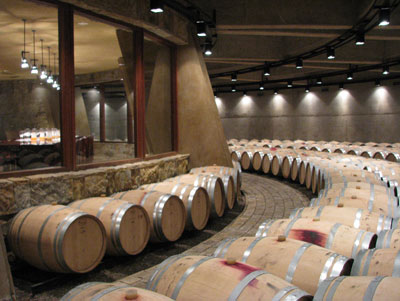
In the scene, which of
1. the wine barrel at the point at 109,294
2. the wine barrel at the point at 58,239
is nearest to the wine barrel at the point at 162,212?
the wine barrel at the point at 58,239

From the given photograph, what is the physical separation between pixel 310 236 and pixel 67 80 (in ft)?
13.2

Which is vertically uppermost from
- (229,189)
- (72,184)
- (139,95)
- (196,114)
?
(139,95)

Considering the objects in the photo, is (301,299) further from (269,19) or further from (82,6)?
(269,19)

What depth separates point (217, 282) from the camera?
2.05m

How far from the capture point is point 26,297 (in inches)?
136

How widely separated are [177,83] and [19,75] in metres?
3.45

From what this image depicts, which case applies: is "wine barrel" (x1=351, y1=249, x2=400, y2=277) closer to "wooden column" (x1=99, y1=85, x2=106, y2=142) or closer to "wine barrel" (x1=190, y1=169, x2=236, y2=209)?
"wine barrel" (x1=190, y1=169, x2=236, y2=209)

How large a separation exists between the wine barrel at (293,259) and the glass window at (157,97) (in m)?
4.63

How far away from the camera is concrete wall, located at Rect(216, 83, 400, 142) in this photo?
15.7 metres

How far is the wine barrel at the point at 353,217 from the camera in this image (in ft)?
11.2

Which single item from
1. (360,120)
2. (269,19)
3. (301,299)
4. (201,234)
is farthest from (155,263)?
(360,120)

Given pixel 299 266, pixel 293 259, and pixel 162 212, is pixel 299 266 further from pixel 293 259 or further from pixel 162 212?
pixel 162 212

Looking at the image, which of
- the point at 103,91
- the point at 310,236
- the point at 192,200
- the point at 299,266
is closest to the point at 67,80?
the point at 192,200

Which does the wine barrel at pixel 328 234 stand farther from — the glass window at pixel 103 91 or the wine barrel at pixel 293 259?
the glass window at pixel 103 91
